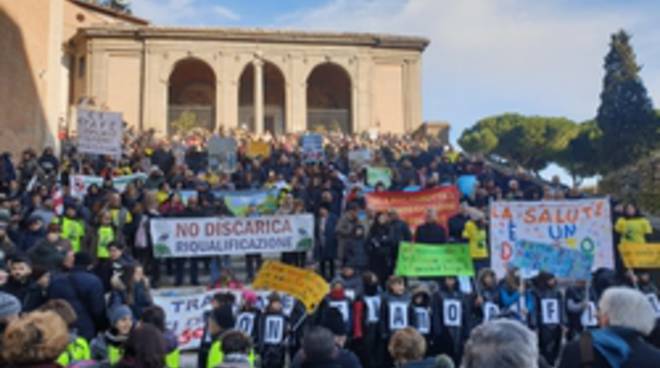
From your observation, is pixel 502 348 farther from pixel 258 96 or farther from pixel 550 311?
pixel 258 96

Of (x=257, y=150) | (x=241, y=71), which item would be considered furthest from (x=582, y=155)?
A: (x=257, y=150)

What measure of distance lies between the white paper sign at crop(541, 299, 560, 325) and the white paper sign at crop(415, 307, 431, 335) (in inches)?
69.9

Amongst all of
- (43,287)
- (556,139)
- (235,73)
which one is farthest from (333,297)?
(556,139)

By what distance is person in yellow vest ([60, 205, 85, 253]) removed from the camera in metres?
11.8

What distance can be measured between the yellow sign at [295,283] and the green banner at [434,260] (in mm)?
1908

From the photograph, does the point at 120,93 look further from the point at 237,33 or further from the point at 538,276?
the point at 538,276

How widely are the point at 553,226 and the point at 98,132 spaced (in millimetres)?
11770

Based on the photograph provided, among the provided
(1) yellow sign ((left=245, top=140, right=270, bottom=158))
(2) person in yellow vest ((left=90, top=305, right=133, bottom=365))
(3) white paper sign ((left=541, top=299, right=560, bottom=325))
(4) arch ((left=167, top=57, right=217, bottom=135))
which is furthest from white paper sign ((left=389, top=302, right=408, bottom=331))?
(4) arch ((left=167, top=57, right=217, bottom=135))

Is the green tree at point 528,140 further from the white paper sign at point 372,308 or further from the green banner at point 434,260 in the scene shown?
the white paper sign at point 372,308

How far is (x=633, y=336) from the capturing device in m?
3.38

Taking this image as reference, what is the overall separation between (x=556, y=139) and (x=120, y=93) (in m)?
42.4

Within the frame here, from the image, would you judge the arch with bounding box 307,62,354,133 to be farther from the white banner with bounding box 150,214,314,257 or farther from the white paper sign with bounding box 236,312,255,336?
the white paper sign with bounding box 236,312,255,336

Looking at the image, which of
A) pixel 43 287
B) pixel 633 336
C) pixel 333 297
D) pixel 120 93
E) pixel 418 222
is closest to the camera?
pixel 633 336

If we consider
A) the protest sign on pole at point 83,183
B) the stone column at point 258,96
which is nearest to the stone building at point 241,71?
the stone column at point 258,96
